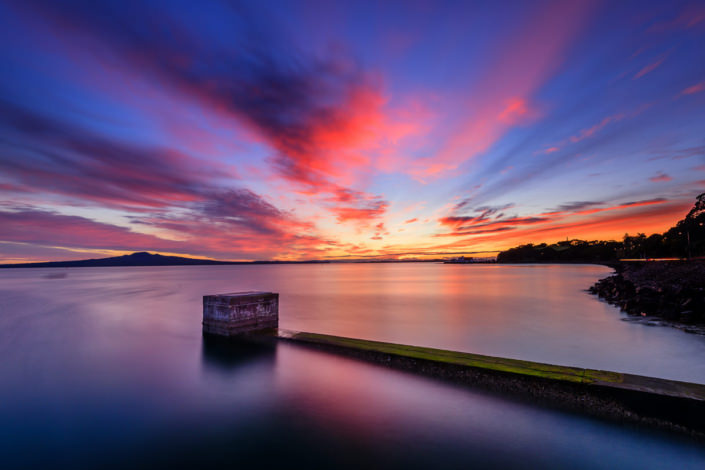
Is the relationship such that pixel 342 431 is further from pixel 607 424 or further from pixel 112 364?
pixel 112 364

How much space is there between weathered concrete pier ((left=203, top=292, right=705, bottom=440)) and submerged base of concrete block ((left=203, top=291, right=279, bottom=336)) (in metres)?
3.03

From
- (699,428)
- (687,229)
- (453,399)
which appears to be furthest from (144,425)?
(687,229)

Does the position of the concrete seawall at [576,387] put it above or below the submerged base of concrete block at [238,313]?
below

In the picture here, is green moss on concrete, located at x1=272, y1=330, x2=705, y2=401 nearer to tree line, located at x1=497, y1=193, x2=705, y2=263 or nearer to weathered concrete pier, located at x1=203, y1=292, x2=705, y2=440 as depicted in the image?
Result: weathered concrete pier, located at x1=203, y1=292, x2=705, y2=440

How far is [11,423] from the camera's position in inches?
243

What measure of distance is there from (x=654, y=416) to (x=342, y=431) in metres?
5.33

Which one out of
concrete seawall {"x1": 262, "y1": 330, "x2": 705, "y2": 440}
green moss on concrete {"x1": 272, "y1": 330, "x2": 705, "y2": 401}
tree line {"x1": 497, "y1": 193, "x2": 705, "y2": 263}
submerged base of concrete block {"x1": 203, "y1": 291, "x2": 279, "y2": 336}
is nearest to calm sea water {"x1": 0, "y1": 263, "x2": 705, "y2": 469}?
concrete seawall {"x1": 262, "y1": 330, "x2": 705, "y2": 440}

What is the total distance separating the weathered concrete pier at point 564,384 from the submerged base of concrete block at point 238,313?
303 centimetres

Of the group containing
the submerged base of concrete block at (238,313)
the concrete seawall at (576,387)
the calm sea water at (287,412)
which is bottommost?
the calm sea water at (287,412)

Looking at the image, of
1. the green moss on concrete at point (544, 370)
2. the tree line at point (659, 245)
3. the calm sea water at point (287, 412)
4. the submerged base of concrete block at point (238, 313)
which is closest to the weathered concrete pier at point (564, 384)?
the green moss on concrete at point (544, 370)

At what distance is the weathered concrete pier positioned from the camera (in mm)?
5090

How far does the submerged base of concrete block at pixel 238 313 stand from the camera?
37.1 feet

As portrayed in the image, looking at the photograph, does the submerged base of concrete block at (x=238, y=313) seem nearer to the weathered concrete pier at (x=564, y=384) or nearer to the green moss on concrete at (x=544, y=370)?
the weathered concrete pier at (x=564, y=384)

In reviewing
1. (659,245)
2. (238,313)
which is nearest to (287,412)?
(238,313)
